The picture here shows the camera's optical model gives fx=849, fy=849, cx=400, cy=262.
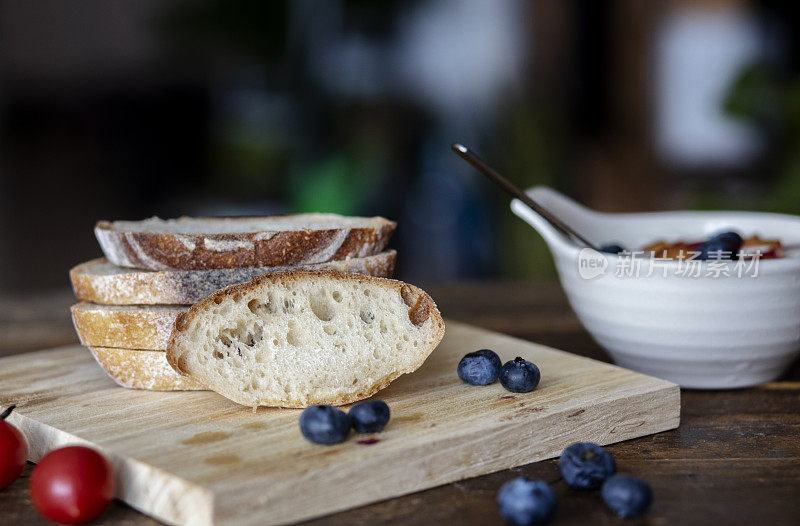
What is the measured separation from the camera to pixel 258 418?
1928 mm

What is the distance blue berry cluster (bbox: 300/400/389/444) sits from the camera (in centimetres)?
172

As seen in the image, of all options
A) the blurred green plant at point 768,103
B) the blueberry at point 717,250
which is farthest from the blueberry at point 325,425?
the blurred green plant at point 768,103

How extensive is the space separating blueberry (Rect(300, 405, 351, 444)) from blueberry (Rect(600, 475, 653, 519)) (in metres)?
0.53

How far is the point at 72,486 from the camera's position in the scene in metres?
1.52

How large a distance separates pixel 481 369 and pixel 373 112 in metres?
5.14

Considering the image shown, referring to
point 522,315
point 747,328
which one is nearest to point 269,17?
point 522,315

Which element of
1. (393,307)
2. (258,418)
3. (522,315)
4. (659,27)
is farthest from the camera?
(659,27)

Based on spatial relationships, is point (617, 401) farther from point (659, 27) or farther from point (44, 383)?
point (659, 27)

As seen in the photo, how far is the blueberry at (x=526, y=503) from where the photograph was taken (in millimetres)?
1497

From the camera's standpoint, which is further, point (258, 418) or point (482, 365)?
point (482, 365)

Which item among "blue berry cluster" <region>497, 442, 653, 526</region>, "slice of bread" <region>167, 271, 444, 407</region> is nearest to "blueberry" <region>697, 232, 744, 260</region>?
"slice of bread" <region>167, 271, 444, 407</region>

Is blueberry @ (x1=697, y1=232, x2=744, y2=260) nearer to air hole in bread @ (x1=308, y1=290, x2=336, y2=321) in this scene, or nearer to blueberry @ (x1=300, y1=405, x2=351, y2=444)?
air hole in bread @ (x1=308, y1=290, x2=336, y2=321)

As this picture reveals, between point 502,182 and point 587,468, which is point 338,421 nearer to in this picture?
point 587,468

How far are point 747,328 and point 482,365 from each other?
730mm
